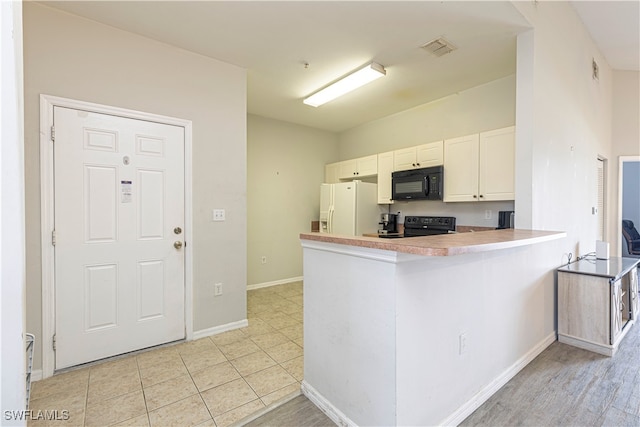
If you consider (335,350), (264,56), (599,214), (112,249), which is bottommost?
(335,350)

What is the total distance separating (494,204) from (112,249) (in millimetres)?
3978

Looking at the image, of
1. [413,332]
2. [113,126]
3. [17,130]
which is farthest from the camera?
[113,126]

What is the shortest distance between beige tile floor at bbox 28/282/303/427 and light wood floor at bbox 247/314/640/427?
29 centimetres

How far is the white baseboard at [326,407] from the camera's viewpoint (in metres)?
1.58

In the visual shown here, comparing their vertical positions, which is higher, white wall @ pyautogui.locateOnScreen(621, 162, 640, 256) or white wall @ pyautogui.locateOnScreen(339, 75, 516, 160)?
white wall @ pyautogui.locateOnScreen(339, 75, 516, 160)

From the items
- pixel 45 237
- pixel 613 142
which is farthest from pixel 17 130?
pixel 613 142

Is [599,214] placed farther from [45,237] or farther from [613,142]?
[45,237]

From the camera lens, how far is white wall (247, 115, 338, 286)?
4547 mm

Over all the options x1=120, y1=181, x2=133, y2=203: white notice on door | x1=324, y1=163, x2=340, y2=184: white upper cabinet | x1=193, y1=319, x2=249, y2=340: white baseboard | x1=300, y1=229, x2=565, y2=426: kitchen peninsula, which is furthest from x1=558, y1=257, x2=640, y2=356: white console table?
x1=120, y1=181, x2=133, y2=203: white notice on door

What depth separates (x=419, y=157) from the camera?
12.7ft

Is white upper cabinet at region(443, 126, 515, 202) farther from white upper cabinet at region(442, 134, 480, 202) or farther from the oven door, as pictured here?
the oven door

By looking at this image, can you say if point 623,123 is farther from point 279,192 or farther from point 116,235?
point 116,235

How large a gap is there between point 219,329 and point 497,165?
134 inches

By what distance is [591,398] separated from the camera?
1.84m
